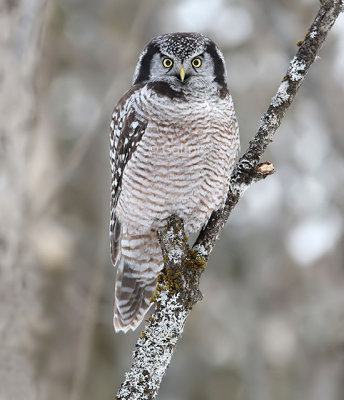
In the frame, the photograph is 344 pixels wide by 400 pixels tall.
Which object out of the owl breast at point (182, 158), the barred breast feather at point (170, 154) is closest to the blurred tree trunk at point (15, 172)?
the barred breast feather at point (170, 154)

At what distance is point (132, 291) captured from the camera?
5320 millimetres

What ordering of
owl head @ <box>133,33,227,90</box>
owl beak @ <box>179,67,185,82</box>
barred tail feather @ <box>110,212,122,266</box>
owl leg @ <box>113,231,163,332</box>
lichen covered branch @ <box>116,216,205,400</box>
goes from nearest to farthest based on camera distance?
lichen covered branch @ <box>116,216,205,400</box> → owl beak @ <box>179,67,185,82</box> → owl head @ <box>133,33,227,90</box> → owl leg @ <box>113,231,163,332</box> → barred tail feather @ <box>110,212,122,266</box>

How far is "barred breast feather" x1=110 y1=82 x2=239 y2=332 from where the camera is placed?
15.2 ft

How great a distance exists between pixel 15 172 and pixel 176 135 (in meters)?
2.53

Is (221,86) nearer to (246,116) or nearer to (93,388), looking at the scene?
(246,116)

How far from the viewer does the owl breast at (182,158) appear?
4.62m

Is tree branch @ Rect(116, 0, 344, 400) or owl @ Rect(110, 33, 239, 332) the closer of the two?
tree branch @ Rect(116, 0, 344, 400)

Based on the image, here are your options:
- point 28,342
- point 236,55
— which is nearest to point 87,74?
point 236,55

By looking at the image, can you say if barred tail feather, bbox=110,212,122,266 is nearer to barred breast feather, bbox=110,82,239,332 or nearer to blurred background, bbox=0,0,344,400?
barred breast feather, bbox=110,82,239,332

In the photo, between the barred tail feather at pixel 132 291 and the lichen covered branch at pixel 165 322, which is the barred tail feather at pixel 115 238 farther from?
the lichen covered branch at pixel 165 322

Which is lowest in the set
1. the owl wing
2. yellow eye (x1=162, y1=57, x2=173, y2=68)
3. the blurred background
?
the owl wing

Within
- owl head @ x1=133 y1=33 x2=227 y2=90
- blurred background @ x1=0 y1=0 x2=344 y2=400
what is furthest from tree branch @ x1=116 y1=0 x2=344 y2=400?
blurred background @ x1=0 y1=0 x2=344 y2=400

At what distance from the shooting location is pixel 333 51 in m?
13.3

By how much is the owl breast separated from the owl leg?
14.2 inches
